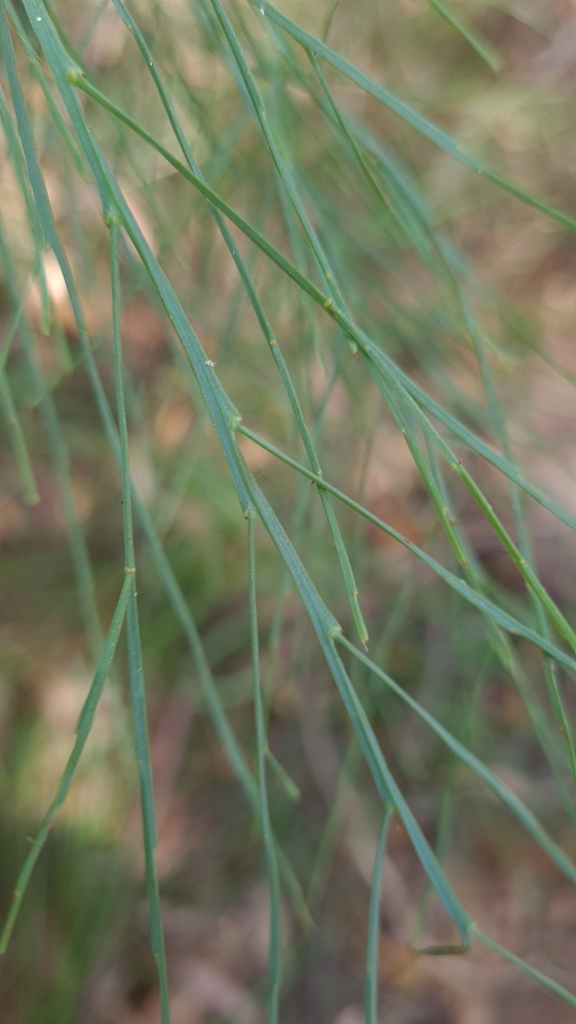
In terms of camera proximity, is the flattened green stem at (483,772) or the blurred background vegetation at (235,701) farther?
the blurred background vegetation at (235,701)

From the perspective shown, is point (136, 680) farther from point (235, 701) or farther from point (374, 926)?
point (235, 701)

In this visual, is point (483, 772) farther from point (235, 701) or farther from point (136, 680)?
point (235, 701)

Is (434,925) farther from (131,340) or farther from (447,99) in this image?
(447,99)

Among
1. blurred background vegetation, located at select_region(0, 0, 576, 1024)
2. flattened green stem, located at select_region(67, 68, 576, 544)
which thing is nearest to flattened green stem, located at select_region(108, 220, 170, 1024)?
flattened green stem, located at select_region(67, 68, 576, 544)

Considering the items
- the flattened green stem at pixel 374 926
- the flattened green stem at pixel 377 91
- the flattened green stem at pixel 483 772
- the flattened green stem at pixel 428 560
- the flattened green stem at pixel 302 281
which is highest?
the flattened green stem at pixel 377 91

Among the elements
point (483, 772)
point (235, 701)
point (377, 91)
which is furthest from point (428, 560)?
point (235, 701)

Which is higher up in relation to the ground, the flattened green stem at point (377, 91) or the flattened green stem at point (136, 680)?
the flattened green stem at point (377, 91)

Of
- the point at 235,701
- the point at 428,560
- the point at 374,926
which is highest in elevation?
the point at 235,701

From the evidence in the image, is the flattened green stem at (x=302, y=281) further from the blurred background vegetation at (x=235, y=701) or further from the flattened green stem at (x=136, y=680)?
the blurred background vegetation at (x=235, y=701)

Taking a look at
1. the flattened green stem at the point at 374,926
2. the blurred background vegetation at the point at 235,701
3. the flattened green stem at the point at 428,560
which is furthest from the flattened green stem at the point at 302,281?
the blurred background vegetation at the point at 235,701

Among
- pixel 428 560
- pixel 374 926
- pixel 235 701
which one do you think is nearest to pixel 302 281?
pixel 428 560

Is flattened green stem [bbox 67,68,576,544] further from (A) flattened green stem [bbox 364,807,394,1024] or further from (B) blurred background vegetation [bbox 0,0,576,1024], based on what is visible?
(B) blurred background vegetation [bbox 0,0,576,1024]

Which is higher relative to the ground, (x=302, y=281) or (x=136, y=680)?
(x=302, y=281)

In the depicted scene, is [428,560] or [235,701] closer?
[428,560]
